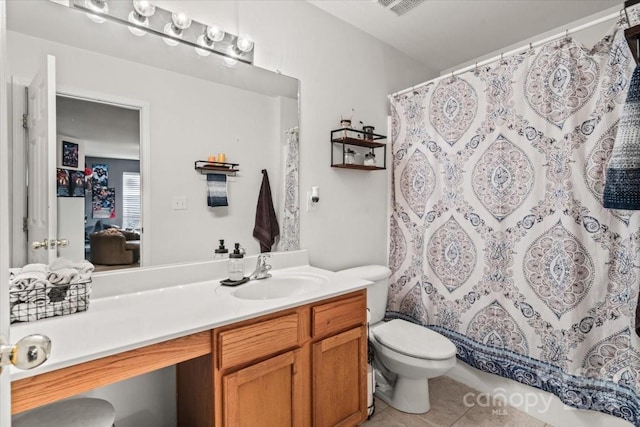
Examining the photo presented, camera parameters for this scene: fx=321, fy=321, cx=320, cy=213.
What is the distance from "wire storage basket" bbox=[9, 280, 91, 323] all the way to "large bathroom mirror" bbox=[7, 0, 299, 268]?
22 cm

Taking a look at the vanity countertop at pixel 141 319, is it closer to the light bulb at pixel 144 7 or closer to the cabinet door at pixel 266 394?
the cabinet door at pixel 266 394

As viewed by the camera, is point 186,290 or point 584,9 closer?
point 186,290

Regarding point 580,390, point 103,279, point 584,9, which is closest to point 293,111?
point 103,279

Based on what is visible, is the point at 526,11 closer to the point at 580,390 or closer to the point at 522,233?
the point at 522,233

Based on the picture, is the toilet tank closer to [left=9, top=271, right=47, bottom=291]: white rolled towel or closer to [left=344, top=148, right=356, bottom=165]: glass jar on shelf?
[left=344, top=148, right=356, bottom=165]: glass jar on shelf

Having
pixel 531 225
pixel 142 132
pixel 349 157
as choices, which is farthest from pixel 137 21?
pixel 531 225

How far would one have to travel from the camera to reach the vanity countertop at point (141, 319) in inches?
35.6

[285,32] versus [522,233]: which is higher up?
[285,32]

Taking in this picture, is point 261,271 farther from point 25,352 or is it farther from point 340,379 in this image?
point 25,352

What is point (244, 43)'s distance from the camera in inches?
68.7

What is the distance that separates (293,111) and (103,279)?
1332 millimetres

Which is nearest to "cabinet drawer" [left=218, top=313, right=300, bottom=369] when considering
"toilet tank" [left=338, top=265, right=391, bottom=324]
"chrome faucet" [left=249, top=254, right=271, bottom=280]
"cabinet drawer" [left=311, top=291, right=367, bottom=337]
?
"cabinet drawer" [left=311, top=291, right=367, bottom=337]

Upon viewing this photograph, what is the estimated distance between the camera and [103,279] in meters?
1.36

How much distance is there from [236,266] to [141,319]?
1.85 feet
